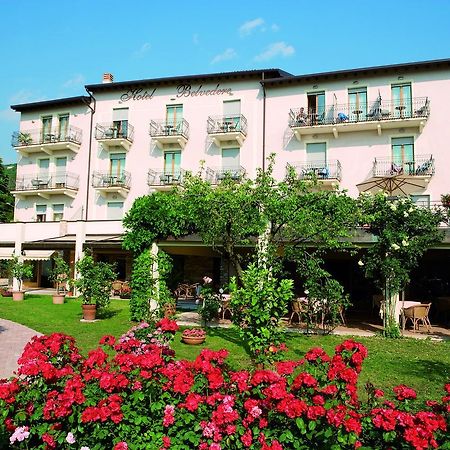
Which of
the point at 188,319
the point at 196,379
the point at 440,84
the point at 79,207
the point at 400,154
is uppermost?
the point at 440,84

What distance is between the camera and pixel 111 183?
24.7 meters

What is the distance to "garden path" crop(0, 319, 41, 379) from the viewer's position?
23.9 ft

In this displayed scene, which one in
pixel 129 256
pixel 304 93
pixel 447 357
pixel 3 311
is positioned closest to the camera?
pixel 447 357

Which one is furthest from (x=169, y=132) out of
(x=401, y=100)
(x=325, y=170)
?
(x=401, y=100)

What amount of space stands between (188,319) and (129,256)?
1147 cm

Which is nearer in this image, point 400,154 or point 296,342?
point 296,342

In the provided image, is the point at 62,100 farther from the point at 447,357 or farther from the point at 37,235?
the point at 447,357

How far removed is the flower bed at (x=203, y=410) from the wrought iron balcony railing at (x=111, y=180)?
21585 mm

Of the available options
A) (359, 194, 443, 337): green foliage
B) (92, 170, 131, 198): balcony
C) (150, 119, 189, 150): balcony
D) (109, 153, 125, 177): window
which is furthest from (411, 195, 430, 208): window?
(109, 153, 125, 177): window

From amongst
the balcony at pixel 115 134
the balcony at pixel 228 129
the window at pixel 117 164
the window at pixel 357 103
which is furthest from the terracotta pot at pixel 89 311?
the window at pixel 357 103

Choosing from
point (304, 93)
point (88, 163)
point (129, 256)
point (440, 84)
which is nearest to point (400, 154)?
point (440, 84)

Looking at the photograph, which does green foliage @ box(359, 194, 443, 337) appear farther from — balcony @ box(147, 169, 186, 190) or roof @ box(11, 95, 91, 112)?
roof @ box(11, 95, 91, 112)

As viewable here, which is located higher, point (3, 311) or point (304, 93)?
point (304, 93)

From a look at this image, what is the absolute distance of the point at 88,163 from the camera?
1013 inches
